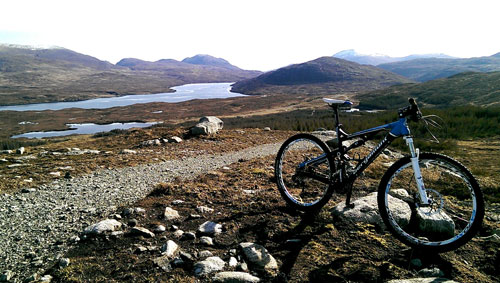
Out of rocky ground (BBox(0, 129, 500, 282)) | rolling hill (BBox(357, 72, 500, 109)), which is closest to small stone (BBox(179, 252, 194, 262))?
rocky ground (BBox(0, 129, 500, 282))

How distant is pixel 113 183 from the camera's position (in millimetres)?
7645

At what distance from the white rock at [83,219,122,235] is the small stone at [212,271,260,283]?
2237 millimetres

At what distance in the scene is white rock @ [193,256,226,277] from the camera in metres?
3.36

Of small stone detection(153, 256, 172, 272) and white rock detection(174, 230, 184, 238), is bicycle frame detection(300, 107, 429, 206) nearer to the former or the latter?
white rock detection(174, 230, 184, 238)

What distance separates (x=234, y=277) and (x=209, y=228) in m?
1.33

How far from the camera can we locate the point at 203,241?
13.3ft

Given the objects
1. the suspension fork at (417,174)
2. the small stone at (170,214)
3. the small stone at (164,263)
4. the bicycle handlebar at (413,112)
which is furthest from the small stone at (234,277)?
the bicycle handlebar at (413,112)

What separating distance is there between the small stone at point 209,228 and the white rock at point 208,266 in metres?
0.75

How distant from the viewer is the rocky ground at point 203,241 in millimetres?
3387

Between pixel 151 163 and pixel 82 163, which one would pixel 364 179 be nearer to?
pixel 151 163

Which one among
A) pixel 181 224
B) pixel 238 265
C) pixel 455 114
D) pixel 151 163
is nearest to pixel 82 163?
pixel 151 163

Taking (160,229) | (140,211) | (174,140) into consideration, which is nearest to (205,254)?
(160,229)

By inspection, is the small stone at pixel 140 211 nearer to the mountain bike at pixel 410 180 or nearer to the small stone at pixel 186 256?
the small stone at pixel 186 256

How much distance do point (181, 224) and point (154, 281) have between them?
149cm
